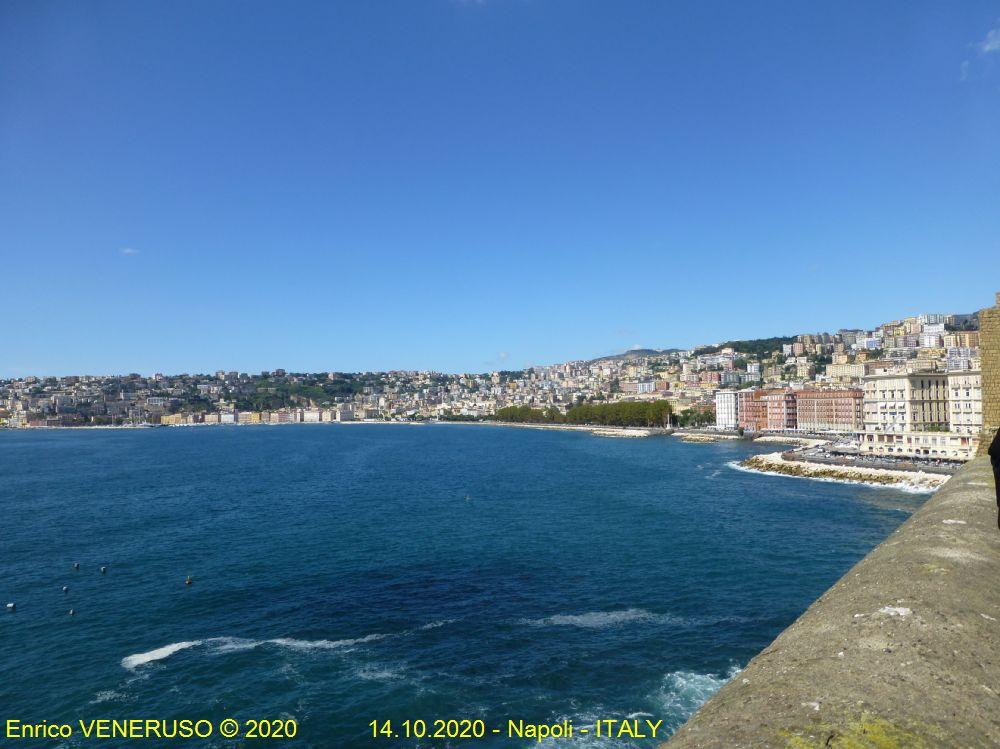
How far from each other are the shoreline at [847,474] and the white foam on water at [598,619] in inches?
871

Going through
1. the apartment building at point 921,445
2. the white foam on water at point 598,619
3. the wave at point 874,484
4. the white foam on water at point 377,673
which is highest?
the apartment building at point 921,445

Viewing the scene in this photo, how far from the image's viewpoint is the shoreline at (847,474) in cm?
3384

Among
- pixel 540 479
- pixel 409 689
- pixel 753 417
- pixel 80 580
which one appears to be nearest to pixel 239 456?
pixel 540 479

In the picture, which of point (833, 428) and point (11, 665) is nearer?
point (11, 665)

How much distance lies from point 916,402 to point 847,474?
77.2 feet

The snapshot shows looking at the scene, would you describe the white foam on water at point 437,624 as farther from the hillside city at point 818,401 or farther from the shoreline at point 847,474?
the hillside city at point 818,401

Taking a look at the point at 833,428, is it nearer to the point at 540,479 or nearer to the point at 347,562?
the point at 540,479

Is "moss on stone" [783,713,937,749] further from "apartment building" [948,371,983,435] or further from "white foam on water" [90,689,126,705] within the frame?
"apartment building" [948,371,983,435]

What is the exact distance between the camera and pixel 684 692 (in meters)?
10.6

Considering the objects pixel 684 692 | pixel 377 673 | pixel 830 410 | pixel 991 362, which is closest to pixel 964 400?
pixel 830 410

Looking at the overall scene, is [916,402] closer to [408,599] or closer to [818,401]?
→ [818,401]

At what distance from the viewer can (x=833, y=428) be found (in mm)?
74438

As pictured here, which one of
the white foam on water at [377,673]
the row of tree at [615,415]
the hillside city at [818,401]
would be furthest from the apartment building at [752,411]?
the white foam on water at [377,673]

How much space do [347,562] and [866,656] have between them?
18.9 metres
